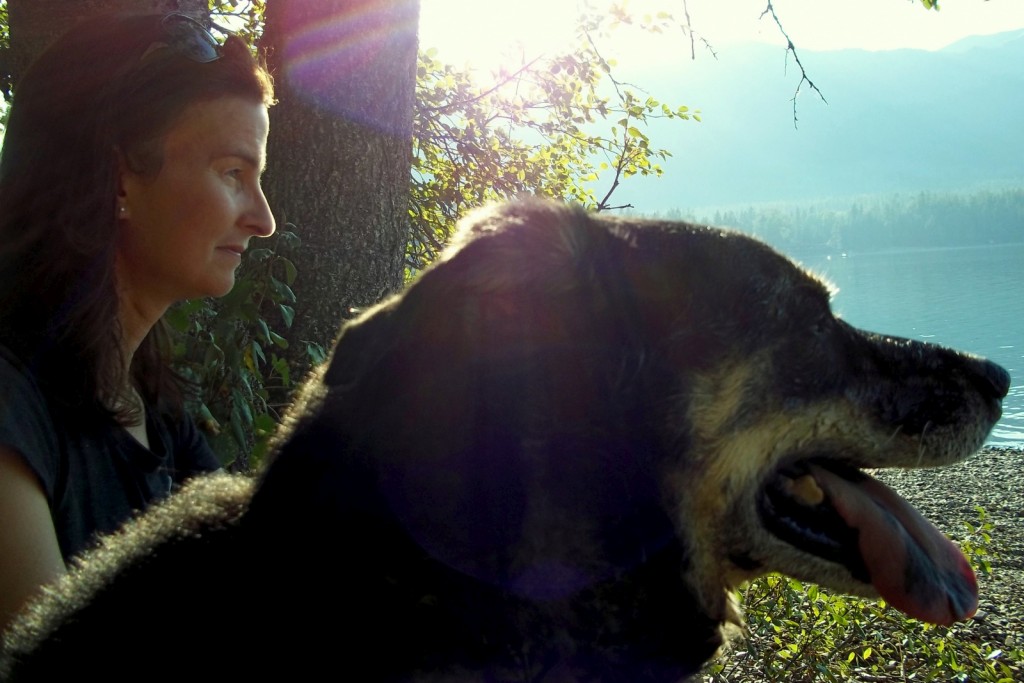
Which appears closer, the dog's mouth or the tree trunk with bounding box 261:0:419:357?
the dog's mouth

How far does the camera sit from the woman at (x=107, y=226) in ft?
7.62

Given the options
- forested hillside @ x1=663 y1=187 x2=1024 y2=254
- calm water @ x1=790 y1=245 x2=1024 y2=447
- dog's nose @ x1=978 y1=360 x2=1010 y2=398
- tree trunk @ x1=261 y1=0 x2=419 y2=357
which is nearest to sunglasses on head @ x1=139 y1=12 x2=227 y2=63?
tree trunk @ x1=261 y1=0 x2=419 y2=357

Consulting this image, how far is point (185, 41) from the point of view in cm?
261

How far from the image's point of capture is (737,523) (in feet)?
7.27

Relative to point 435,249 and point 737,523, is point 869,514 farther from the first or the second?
point 435,249

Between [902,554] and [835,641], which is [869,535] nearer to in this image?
[902,554]

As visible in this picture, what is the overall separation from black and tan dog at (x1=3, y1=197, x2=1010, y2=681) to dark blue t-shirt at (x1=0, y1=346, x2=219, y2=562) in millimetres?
331

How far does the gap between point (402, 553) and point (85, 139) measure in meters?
1.57

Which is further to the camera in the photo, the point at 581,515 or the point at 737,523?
the point at 737,523

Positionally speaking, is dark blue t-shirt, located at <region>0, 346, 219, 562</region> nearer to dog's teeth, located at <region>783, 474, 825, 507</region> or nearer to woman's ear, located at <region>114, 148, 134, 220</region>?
woman's ear, located at <region>114, 148, 134, 220</region>

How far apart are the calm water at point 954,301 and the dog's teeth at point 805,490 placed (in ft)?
1.76

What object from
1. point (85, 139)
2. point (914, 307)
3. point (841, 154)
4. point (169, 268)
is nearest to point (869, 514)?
point (169, 268)

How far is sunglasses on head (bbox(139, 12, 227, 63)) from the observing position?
8.39ft

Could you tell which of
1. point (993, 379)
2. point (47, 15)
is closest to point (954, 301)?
point (993, 379)
